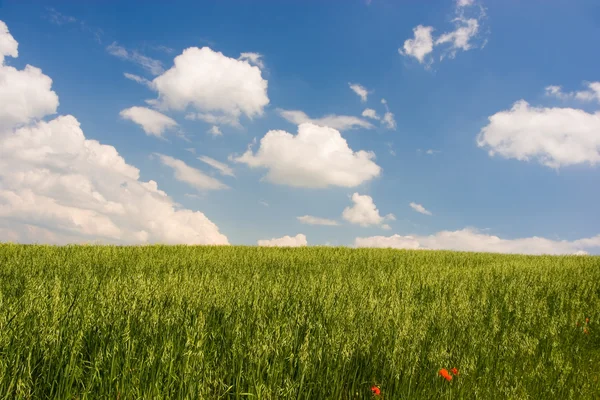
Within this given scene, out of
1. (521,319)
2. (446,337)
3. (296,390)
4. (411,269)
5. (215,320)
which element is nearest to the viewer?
(296,390)

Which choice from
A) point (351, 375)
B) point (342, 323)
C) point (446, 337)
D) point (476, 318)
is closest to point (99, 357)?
point (351, 375)

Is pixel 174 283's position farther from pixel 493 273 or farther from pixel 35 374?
pixel 493 273

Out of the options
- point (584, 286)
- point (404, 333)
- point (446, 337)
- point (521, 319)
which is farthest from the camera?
point (584, 286)

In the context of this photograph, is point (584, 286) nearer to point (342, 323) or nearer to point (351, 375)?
point (342, 323)

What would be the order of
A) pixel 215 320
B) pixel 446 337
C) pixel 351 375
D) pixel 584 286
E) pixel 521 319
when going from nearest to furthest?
pixel 351 375, pixel 215 320, pixel 446 337, pixel 521 319, pixel 584 286

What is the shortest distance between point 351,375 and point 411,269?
8.21m

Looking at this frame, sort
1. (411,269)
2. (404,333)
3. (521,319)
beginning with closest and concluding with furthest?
(404,333), (521,319), (411,269)

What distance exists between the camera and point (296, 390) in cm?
324

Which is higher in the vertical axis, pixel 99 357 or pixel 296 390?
pixel 99 357

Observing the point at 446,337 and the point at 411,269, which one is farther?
the point at 411,269

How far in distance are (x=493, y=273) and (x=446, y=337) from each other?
25.3ft

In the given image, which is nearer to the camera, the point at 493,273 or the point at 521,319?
the point at 521,319

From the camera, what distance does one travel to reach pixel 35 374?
3.07 m

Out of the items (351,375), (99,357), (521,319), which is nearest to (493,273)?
(521,319)
